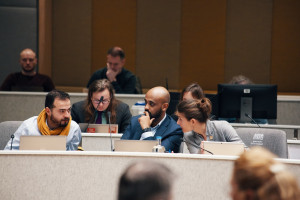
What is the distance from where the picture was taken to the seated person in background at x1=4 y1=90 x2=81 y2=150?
3738 mm

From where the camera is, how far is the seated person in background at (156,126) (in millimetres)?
3861

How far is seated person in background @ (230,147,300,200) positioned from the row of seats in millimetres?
2411

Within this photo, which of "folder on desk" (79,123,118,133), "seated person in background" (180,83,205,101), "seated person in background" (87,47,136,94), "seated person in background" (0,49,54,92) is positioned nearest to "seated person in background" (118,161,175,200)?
"folder on desk" (79,123,118,133)

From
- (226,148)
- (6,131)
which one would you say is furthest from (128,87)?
(226,148)

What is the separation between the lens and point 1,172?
8.97ft

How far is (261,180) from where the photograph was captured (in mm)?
1322

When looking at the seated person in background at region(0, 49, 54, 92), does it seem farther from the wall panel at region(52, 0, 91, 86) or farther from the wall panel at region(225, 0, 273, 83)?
the wall panel at region(225, 0, 273, 83)

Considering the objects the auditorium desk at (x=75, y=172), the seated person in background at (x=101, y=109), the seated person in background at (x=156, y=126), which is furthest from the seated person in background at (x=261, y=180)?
the seated person in background at (x=101, y=109)

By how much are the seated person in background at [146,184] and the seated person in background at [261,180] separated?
21 cm

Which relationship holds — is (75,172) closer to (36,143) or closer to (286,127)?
(36,143)

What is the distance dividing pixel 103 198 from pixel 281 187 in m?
1.59

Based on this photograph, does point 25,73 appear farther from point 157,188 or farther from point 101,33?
point 157,188

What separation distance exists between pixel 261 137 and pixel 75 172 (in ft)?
5.38

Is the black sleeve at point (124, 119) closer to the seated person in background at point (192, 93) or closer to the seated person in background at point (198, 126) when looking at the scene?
the seated person in background at point (192, 93)
